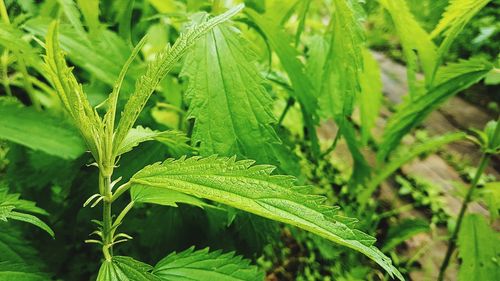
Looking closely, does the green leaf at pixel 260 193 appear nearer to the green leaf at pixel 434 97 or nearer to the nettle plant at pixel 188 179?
the nettle plant at pixel 188 179

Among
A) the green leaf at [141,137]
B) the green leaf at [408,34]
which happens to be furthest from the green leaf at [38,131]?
the green leaf at [408,34]

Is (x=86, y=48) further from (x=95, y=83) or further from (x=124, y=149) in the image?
(x=124, y=149)

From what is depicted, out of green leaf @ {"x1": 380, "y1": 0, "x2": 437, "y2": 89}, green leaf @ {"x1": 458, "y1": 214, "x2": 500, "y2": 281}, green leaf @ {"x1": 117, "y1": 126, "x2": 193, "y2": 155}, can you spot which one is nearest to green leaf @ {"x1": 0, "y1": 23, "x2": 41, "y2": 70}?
green leaf @ {"x1": 117, "y1": 126, "x2": 193, "y2": 155}

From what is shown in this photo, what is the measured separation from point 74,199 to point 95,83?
1.29ft

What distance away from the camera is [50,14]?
101 cm

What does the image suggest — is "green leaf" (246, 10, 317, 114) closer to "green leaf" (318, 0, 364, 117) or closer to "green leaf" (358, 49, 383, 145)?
"green leaf" (318, 0, 364, 117)

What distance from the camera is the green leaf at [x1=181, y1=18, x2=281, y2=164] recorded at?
2.43 feet

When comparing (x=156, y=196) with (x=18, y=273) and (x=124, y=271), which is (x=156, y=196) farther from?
(x=18, y=273)

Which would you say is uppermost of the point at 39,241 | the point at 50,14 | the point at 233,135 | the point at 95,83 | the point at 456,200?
the point at 50,14

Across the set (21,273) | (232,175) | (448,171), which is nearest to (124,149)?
(232,175)

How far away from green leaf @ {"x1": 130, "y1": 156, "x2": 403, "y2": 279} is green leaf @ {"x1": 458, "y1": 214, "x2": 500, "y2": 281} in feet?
2.24

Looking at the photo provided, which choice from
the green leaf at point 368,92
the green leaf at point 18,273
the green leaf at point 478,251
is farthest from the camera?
the green leaf at point 368,92

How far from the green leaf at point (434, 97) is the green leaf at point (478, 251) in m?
0.32

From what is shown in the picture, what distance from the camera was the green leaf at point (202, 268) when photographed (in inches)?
28.1
